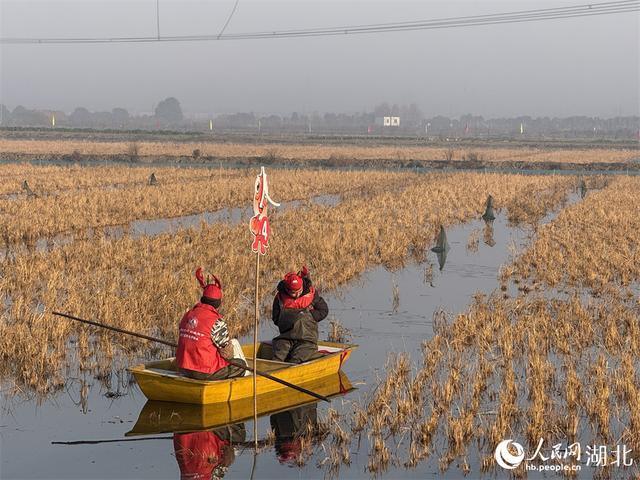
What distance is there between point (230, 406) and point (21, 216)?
17.1m

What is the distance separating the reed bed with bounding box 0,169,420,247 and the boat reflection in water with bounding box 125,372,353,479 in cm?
1266

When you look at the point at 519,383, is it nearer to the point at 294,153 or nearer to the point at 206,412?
the point at 206,412

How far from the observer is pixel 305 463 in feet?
26.4

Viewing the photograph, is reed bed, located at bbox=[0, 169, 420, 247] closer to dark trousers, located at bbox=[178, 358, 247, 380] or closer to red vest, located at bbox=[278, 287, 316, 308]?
red vest, located at bbox=[278, 287, 316, 308]

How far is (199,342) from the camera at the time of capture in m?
9.33

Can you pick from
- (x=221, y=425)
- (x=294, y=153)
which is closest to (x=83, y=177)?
(x=221, y=425)

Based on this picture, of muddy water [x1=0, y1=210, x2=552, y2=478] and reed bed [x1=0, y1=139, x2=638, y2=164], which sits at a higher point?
reed bed [x1=0, y1=139, x2=638, y2=164]

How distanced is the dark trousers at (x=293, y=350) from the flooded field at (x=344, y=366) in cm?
42

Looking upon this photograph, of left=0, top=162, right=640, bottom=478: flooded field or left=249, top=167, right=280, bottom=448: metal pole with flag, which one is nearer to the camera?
left=0, top=162, right=640, bottom=478: flooded field

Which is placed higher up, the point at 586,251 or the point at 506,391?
the point at 586,251

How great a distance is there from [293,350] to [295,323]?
0.31m

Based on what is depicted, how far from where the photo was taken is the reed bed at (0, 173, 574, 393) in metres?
11.6

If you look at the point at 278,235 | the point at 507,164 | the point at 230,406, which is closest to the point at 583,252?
the point at 278,235

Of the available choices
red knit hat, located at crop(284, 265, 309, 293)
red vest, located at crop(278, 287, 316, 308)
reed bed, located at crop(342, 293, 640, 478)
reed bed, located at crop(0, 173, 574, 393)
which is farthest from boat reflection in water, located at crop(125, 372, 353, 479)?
reed bed, located at crop(0, 173, 574, 393)
